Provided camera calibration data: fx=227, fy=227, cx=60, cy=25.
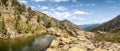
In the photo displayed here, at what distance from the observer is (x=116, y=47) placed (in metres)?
87.9

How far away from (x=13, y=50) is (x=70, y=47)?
6822 centimetres

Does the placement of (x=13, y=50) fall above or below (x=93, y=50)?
below

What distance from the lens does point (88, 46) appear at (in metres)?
84.4

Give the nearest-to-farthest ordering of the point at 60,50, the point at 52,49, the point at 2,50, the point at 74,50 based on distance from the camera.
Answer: the point at 74,50 < the point at 60,50 < the point at 52,49 < the point at 2,50

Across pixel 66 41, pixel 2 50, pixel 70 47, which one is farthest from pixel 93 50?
pixel 2 50

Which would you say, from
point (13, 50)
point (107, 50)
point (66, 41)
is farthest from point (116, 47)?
point (13, 50)

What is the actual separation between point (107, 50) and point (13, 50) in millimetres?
77349

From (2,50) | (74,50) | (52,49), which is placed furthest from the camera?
(2,50)

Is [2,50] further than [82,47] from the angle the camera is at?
Yes

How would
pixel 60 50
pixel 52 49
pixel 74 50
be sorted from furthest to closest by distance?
pixel 52 49, pixel 60 50, pixel 74 50

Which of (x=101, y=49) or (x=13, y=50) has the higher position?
(x=101, y=49)

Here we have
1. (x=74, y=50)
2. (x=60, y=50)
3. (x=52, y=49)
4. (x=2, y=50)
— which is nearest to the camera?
(x=74, y=50)

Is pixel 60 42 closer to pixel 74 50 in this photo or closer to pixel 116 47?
pixel 74 50

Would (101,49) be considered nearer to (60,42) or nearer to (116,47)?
(116,47)
